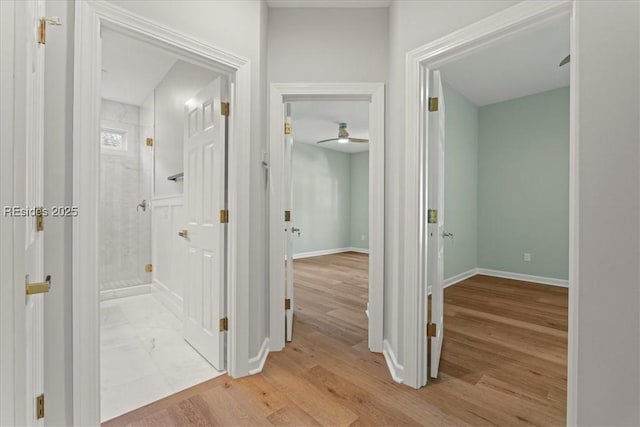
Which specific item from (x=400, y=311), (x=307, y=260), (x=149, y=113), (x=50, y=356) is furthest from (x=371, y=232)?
(x=307, y=260)

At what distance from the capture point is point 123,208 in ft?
12.5

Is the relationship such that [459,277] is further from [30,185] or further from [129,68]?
[129,68]

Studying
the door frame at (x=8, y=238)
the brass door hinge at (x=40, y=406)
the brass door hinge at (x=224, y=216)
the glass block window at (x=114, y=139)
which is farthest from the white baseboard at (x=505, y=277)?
the glass block window at (x=114, y=139)

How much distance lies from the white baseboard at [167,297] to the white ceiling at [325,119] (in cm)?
273

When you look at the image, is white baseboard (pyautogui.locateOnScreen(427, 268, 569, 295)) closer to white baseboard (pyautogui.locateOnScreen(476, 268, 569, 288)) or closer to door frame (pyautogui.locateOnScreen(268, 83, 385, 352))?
white baseboard (pyautogui.locateOnScreen(476, 268, 569, 288))

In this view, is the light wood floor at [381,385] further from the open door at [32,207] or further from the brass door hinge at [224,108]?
the brass door hinge at [224,108]

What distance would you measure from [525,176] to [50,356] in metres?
5.71

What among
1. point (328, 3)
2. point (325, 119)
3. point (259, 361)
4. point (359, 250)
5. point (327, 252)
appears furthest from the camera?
point (359, 250)

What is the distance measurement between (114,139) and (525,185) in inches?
247

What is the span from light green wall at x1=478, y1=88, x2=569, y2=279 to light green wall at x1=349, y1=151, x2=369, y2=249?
318 centimetres

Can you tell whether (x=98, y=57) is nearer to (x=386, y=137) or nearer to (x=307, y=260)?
(x=386, y=137)

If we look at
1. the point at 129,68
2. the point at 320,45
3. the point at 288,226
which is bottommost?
the point at 288,226

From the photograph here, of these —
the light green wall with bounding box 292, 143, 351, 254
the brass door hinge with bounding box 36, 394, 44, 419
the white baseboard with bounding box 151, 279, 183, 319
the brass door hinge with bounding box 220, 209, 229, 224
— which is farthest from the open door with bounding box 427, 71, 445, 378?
the light green wall with bounding box 292, 143, 351, 254

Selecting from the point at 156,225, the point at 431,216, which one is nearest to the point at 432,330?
the point at 431,216
